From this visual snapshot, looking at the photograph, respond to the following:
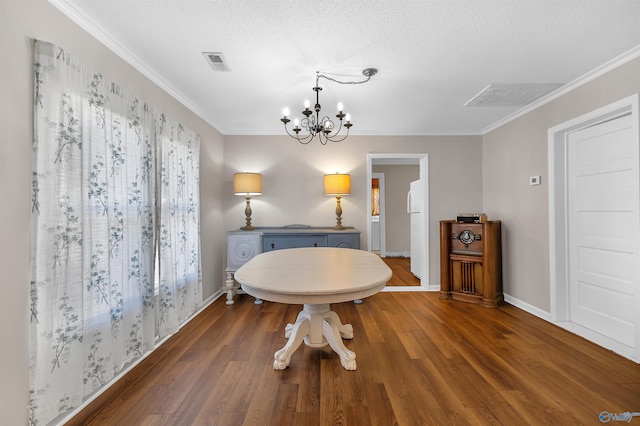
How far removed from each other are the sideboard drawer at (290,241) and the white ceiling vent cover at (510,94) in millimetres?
2303

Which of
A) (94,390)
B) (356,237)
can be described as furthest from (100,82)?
(356,237)

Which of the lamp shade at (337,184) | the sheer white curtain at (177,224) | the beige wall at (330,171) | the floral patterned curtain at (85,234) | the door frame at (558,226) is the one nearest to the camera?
the floral patterned curtain at (85,234)

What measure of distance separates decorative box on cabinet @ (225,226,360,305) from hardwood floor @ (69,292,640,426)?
95 cm

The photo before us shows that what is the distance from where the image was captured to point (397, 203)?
648cm

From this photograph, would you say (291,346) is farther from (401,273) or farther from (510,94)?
(401,273)

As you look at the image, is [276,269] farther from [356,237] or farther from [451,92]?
[451,92]

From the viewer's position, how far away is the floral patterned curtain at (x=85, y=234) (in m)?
1.31

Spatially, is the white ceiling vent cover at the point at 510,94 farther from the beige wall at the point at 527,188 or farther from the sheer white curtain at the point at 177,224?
the sheer white curtain at the point at 177,224

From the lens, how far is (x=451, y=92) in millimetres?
2668

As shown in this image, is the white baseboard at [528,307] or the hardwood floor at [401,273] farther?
the hardwood floor at [401,273]

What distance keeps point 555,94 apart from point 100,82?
3.85 metres

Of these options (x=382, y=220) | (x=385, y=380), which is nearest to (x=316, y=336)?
(x=385, y=380)

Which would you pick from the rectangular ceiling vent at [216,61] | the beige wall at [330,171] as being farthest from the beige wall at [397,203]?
the rectangular ceiling vent at [216,61]

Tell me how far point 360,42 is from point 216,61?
43.5 inches
